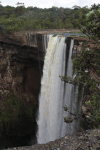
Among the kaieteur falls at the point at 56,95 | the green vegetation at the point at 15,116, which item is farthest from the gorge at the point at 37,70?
the green vegetation at the point at 15,116

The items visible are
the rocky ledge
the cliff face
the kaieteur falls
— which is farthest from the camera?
the cliff face

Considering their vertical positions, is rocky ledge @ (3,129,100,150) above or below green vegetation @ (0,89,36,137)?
above

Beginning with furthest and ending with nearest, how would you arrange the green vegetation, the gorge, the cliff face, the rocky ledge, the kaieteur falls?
the green vegetation
the cliff face
the gorge
the kaieteur falls
the rocky ledge

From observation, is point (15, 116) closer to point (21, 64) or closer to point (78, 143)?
point (21, 64)

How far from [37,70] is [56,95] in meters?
5.21

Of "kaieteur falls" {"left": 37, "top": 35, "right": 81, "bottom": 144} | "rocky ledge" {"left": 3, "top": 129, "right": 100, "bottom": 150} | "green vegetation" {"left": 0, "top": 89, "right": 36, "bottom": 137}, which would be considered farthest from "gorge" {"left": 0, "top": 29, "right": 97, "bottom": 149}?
"rocky ledge" {"left": 3, "top": 129, "right": 100, "bottom": 150}

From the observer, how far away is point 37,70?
1397 cm

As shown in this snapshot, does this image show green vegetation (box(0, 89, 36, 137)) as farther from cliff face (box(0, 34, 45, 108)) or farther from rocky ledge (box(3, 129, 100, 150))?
rocky ledge (box(3, 129, 100, 150))

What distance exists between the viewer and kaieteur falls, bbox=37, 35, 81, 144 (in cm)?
858

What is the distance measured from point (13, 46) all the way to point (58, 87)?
261 inches

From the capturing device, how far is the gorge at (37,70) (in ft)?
28.7

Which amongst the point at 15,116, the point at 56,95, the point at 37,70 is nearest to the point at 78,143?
the point at 56,95

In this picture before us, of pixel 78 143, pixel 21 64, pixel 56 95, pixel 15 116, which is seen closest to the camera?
pixel 78 143

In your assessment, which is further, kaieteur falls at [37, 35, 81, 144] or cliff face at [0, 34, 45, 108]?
cliff face at [0, 34, 45, 108]
